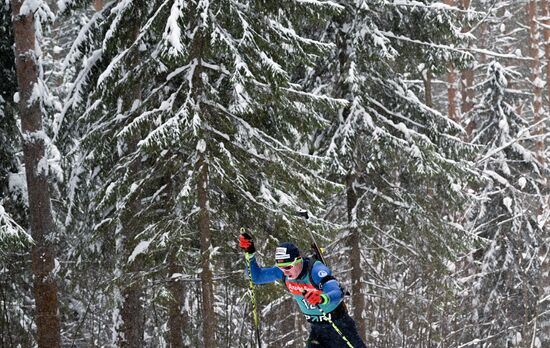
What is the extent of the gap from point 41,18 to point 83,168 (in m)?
2.75

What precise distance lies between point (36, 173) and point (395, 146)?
7.19 m

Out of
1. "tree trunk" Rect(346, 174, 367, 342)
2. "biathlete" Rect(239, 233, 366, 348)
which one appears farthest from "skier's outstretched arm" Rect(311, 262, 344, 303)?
"tree trunk" Rect(346, 174, 367, 342)

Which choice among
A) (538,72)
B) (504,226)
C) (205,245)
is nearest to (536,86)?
(538,72)

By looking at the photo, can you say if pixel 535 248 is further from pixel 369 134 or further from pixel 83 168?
pixel 83 168

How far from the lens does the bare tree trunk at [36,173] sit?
10070 millimetres

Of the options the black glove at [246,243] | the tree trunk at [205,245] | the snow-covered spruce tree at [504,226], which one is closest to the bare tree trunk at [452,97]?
the snow-covered spruce tree at [504,226]

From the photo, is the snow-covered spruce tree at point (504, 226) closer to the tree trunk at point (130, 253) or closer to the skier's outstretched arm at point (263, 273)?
the tree trunk at point (130, 253)

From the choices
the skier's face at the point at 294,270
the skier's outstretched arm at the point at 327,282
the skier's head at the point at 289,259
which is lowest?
the skier's outstretched arm at the point at 327,282

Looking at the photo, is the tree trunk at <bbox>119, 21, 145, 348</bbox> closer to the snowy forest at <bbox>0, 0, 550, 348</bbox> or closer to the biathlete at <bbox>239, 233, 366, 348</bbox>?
the snowy forest at <bbox>0, 0, 550, 348</bbox>

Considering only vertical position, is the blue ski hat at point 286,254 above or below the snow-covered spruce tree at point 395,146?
below

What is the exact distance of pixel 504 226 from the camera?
21.0 metres

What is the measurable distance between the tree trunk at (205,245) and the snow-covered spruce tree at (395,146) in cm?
409

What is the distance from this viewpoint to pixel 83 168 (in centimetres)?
1134

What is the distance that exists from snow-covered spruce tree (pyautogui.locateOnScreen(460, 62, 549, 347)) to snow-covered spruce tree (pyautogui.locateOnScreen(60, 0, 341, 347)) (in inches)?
488
